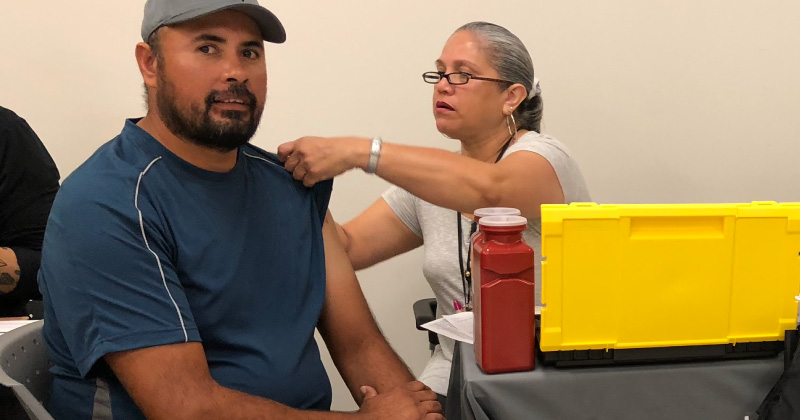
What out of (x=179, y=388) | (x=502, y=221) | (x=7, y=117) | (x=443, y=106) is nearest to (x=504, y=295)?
(x=502, y=221)

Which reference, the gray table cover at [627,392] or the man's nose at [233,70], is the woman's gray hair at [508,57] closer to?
the man's nose at [233,70]

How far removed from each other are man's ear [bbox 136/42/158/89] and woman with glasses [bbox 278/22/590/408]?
1.05 feet

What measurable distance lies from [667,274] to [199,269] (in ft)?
2.65

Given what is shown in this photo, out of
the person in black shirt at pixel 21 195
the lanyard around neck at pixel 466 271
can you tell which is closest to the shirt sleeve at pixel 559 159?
the lanyard around neck at pixel 466 271

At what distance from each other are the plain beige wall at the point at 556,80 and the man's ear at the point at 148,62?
1.08 meters

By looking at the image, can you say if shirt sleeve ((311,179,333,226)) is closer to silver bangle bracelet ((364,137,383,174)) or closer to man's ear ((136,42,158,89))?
silver bangle bracelet ((364,137,383,174))

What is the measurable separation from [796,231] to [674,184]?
144cm

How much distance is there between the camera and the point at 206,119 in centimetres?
131

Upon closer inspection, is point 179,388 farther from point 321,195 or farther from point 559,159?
point 559,159

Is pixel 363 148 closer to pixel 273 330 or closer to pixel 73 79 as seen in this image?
pixel 273 330

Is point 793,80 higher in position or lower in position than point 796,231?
higher

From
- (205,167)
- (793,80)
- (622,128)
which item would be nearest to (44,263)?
(205,167)

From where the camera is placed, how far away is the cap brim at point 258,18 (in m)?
1.26

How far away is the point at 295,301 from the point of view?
141 cm
